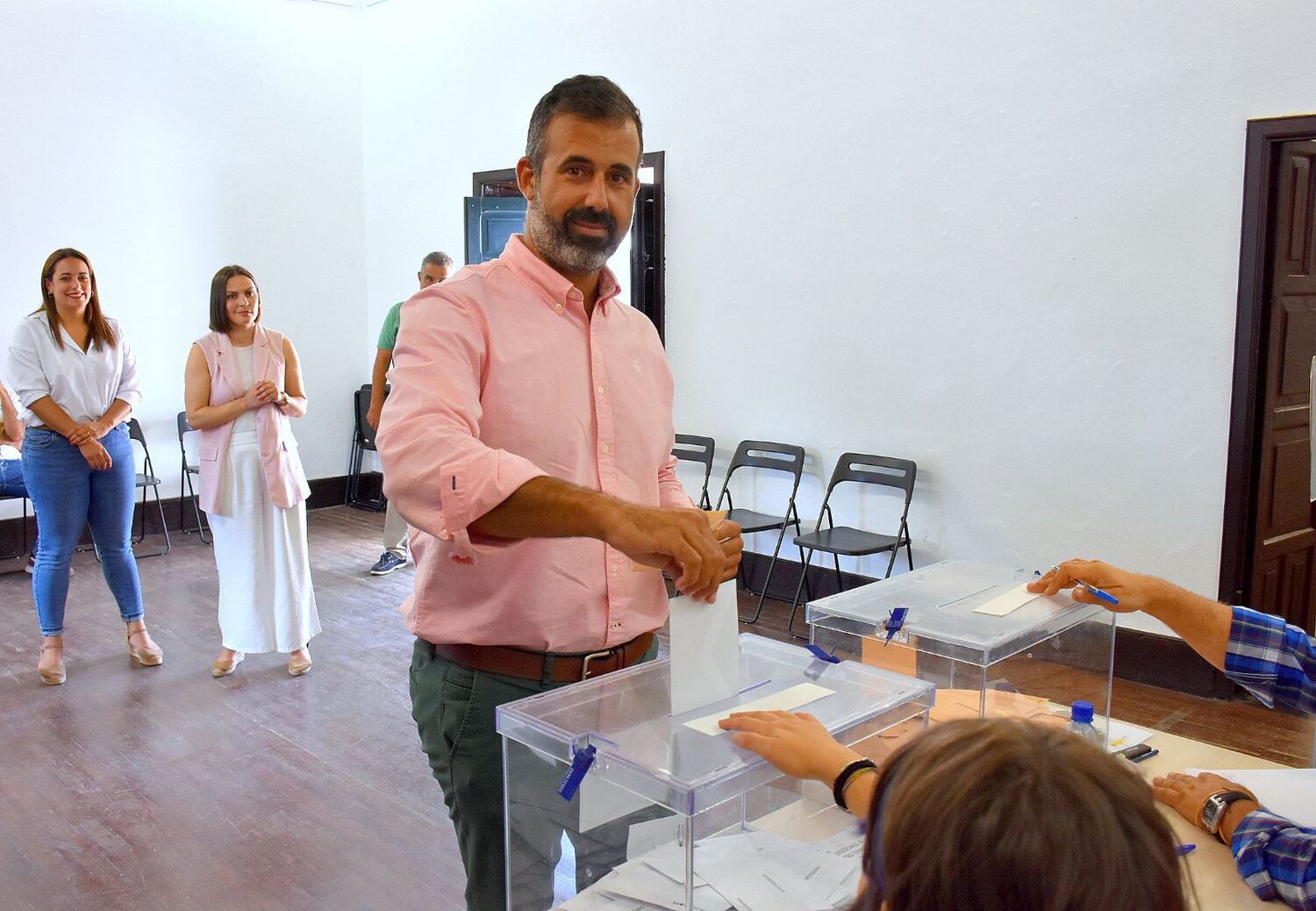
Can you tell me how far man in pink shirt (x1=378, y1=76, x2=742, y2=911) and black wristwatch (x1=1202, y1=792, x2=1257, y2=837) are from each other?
0.93 metres

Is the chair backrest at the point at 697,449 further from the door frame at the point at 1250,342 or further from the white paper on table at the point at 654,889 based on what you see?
the white paper on table at the point at 654,889

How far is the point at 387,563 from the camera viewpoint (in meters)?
6.64

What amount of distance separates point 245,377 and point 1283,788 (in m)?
4.10

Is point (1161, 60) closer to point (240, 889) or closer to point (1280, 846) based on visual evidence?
point (1280, 846)

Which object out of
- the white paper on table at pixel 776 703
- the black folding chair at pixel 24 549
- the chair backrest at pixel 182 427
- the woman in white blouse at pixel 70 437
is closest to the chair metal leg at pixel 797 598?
the woman in white blouse at pixel 70 437

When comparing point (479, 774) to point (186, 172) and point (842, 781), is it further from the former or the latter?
point (186, 172)

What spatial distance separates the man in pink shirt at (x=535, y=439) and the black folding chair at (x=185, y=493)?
649 centimetres

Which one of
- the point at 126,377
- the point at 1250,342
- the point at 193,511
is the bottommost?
the point at 193,511

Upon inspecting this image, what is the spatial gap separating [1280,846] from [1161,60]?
383 cm

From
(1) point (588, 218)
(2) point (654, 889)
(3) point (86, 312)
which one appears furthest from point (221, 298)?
(2) point (654, 889)

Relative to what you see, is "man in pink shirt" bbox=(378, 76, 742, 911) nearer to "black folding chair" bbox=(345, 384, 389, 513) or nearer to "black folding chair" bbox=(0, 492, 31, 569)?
"black folding chair" bbox=(0, 492, 31, 569)

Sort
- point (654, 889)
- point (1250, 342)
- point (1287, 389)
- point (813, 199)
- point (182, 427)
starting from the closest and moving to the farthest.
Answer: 1. point (654, 889)
2. point (1250, 342)
3. point (1287, 389)
4. point (813, 199)
5. point (182, 427)

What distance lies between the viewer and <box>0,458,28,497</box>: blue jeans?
632 cm

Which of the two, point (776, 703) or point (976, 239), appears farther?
point (976, 239)
